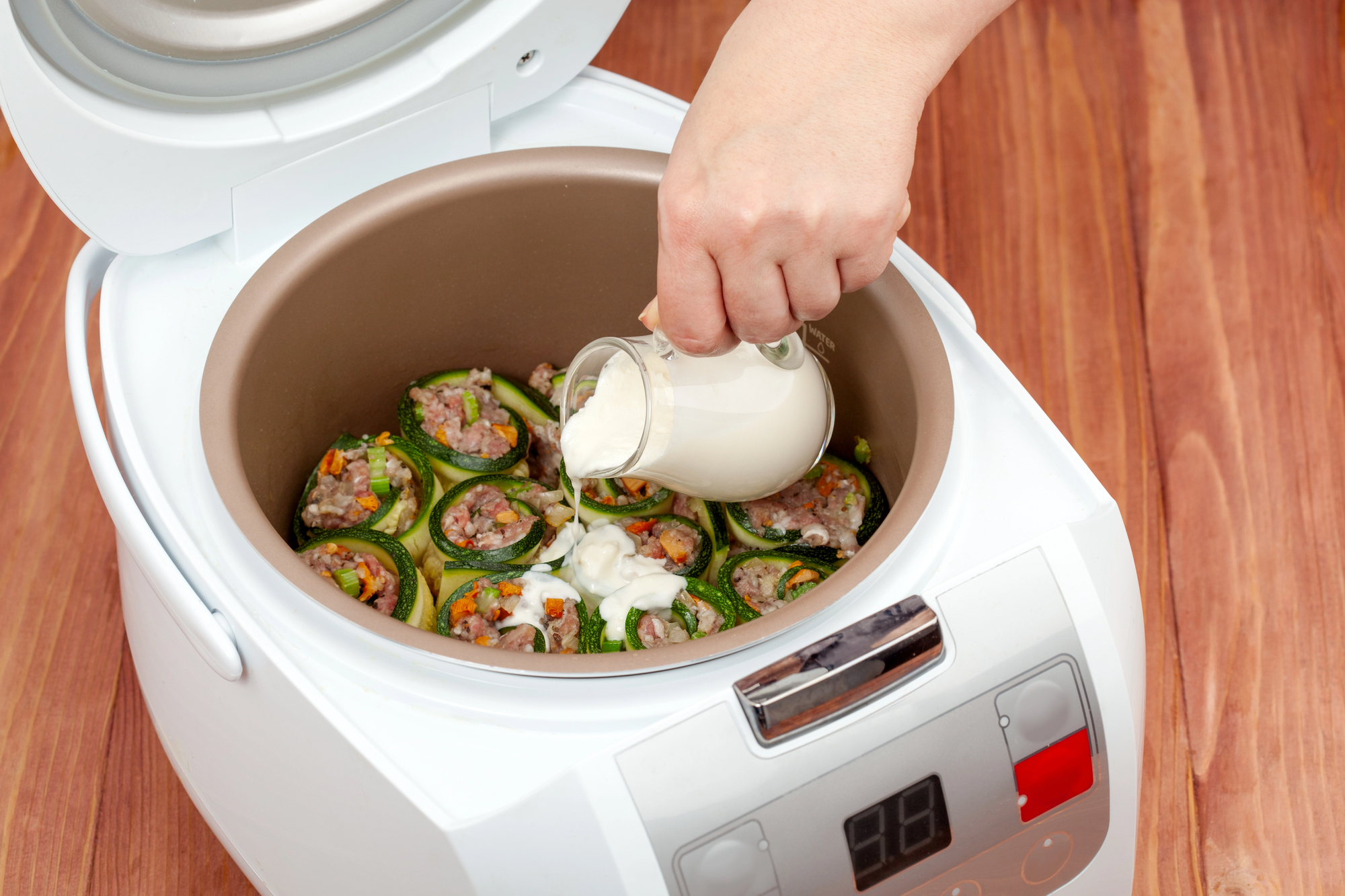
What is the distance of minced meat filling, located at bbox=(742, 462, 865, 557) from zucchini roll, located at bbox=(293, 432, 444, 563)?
313 mm

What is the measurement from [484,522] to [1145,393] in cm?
90

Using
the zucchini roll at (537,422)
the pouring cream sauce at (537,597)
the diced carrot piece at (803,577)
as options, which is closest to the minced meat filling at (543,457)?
the zucchini roll at (537,422)

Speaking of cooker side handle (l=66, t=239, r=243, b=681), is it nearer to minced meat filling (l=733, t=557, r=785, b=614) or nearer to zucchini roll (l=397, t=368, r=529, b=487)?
zucchini roll (l=397, t=368, r=529, b=487)

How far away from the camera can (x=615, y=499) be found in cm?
106

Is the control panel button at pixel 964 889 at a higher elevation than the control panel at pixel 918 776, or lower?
lower

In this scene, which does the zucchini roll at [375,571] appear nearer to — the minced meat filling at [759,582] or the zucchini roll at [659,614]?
the zucchini roll at [659,614]

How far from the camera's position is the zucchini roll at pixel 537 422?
3.82 feet

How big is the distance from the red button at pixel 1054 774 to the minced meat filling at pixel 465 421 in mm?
586

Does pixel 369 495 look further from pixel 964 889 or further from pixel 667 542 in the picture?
pixel 964 889

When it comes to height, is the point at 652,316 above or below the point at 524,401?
above

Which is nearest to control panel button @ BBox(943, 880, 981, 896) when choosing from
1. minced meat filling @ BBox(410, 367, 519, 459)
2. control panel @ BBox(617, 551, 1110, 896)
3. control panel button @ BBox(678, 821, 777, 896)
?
control panel @ BBox(617, 551, 1110, 896)

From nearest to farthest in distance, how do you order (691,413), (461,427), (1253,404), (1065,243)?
(691,413)
(461,427)
(1253,404)
(1065,243)

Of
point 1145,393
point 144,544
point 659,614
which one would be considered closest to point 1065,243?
point 1145,393

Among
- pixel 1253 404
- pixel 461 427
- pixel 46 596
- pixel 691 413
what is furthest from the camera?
pixel 1253 404
